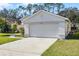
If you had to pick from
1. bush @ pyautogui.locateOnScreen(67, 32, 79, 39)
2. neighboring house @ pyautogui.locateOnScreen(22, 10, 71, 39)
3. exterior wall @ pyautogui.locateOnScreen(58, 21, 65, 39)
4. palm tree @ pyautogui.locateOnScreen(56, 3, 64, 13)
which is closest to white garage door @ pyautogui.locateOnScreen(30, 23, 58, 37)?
neighboring house @ pyautogui.locateOnScreen(22, 10, 71, 39)

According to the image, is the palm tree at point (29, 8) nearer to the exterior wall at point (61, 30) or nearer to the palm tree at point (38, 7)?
the palm tree at point (38, 7)

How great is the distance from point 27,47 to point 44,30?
1.01 metres

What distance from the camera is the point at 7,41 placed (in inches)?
425

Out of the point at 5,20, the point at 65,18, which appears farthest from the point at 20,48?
the point at 65,18

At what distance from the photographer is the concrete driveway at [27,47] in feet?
33.4

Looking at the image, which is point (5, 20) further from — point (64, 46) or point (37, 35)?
point (64, 46)

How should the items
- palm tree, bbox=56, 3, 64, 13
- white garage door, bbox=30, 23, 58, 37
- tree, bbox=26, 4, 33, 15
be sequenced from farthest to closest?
white garage door, bbox=30, 23, 58, 37 < tree, bbox=26, 4, 33, 15 < palm tree, bbox=56, 3, 64, 13

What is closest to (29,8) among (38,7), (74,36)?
(38,7)

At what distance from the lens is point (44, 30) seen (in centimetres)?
1085

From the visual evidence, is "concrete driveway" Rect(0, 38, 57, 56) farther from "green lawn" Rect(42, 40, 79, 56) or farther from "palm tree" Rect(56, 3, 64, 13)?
"palm tree" Rect(56, 3, 64, 13)

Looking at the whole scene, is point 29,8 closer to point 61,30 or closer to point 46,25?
point 46,25

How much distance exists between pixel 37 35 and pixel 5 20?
1.40 metres

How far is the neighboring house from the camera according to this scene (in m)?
10.5

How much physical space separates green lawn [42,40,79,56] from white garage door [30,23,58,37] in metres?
0.43
